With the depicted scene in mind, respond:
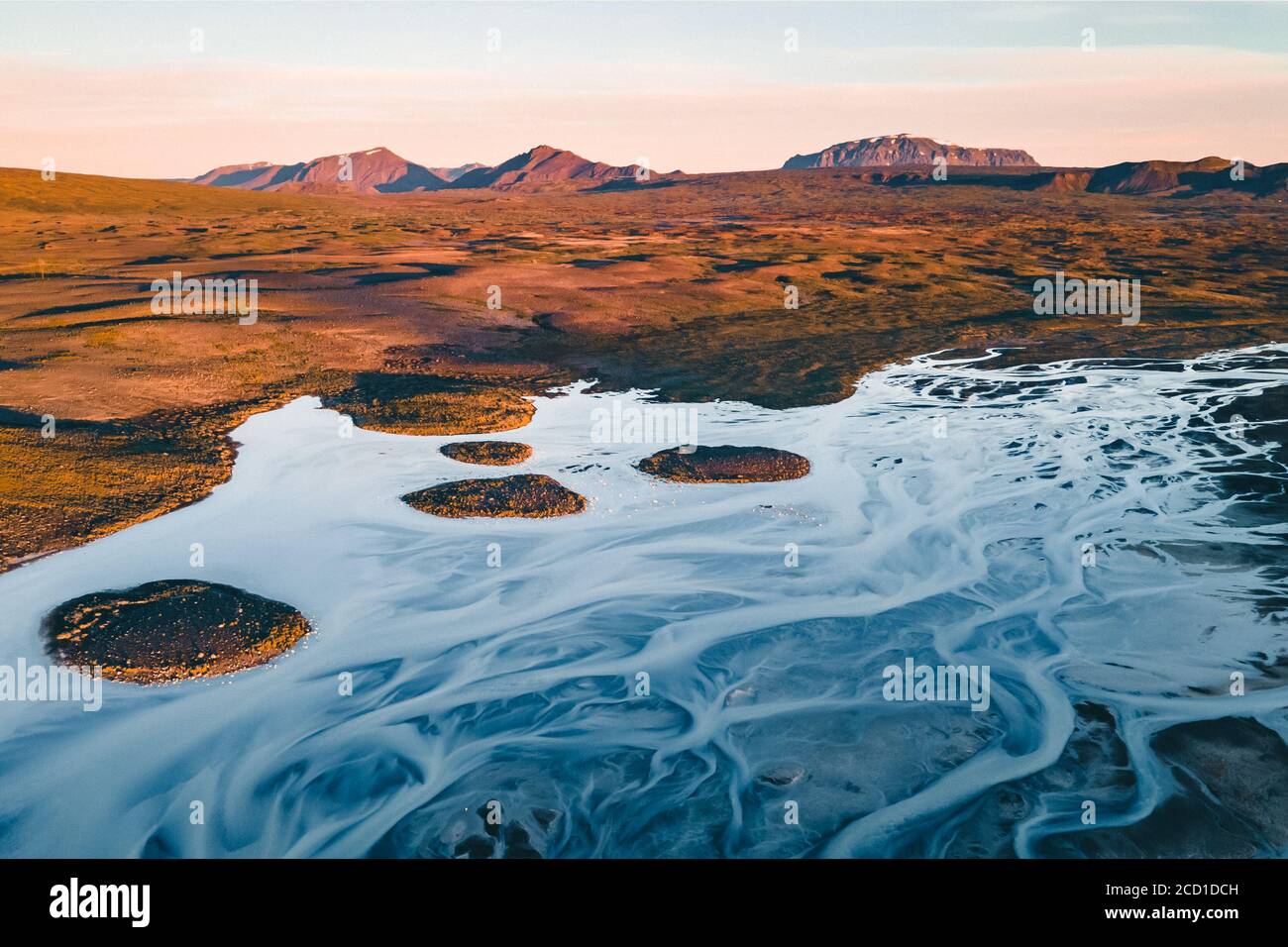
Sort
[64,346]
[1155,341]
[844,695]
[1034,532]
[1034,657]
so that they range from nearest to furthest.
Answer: [844,695]
[1034,657]
[1034,532]
[64,346]
[1155,341]

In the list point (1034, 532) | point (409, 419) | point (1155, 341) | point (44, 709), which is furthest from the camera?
point (1155, 341)

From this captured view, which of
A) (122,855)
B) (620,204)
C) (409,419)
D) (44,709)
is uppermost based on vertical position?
(620,204)

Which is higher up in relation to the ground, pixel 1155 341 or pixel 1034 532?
pixel 1155 341

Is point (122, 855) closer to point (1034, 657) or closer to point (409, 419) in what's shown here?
point (1034, 657)

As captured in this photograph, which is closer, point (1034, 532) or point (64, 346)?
point (1034, 532)
